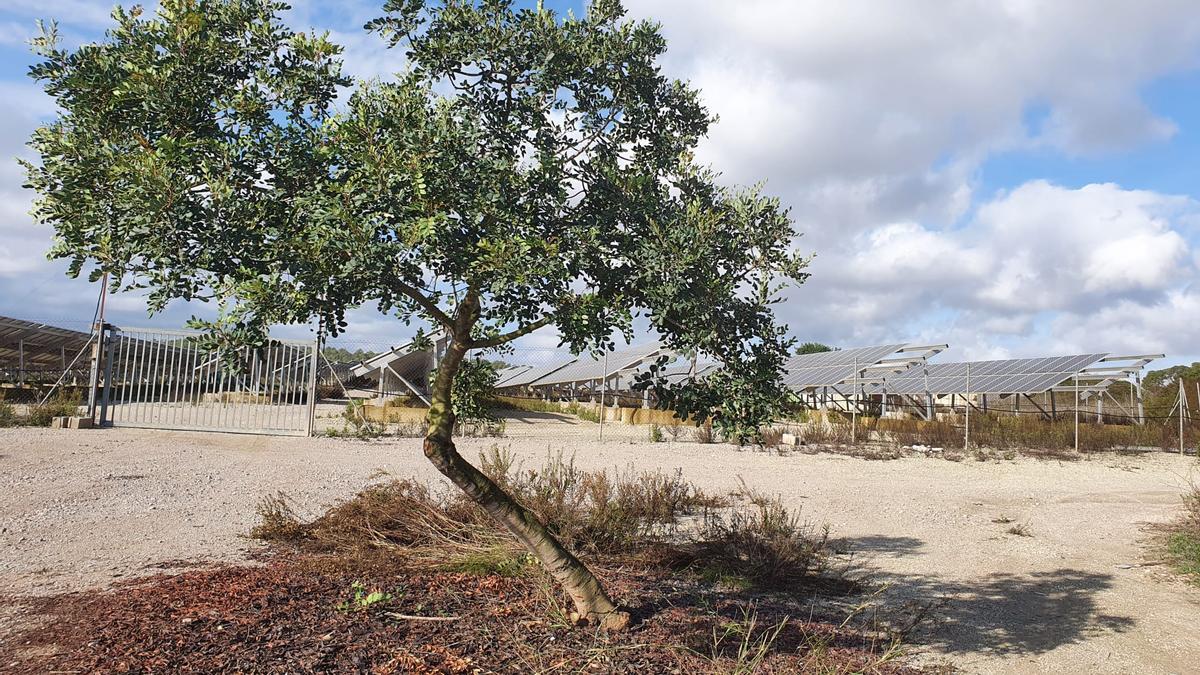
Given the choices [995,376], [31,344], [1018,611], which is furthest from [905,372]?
[31,344]

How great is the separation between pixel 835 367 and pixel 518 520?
28.6m

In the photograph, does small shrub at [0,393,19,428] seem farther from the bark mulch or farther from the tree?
the tree

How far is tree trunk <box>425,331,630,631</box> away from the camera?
4363mm

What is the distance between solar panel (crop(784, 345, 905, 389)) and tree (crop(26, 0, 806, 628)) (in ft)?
80.1

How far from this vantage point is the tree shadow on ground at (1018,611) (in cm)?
530

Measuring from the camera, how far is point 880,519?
9.76 metres

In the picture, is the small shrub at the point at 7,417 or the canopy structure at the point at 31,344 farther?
the canopy structure at the point at 31,344

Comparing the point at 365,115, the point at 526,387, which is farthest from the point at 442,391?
the point at 526,387

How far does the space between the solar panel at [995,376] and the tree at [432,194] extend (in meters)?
20.8

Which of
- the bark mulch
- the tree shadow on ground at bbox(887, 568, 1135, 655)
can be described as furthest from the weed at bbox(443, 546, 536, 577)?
the tree shadow on ground at bbox(887, 568, 1135, 655)

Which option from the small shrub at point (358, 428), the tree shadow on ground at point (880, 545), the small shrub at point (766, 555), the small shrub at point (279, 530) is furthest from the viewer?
the small shrub at point (358, 428)

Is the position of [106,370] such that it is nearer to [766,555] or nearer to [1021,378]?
[766,555]

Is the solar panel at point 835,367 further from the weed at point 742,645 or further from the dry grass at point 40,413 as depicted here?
the weed at point 742,645

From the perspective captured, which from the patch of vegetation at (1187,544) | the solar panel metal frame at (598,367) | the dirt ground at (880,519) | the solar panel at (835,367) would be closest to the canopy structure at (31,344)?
the dirt ground at (880,519)
